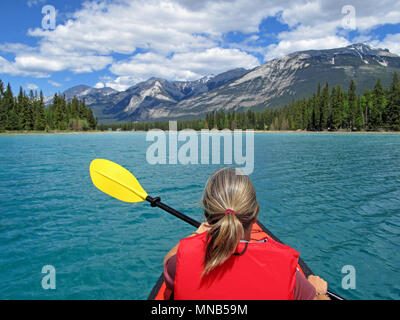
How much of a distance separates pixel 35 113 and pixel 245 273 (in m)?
143

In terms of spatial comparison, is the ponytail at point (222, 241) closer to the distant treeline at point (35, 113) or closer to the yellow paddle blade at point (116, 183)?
the yellow paddle blade at point (116, 183)

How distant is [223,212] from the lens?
2619mm

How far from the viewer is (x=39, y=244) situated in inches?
343

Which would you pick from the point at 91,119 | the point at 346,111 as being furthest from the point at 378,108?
the point at 91,119

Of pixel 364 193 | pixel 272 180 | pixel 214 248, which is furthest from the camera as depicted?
pixel 272 180

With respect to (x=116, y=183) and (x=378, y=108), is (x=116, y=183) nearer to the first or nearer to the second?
(x=116, y=183)

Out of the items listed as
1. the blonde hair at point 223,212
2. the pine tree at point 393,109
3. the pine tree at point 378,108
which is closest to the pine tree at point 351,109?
the pine tree at point 378,108

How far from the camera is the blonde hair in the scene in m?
2.43

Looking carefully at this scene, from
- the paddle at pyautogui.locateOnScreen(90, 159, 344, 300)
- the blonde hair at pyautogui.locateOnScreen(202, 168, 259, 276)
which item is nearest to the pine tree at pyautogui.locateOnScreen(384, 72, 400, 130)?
the paddle at pyautogui.locateOnScreen(90, 159, 344, 300)

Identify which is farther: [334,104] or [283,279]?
[334,104]
